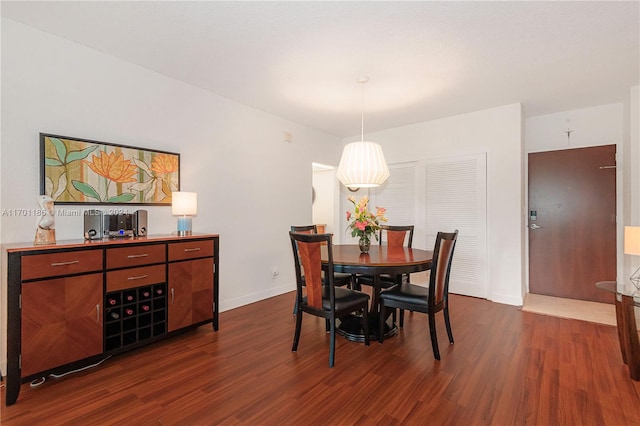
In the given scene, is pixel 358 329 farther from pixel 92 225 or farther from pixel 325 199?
pixel 325 199

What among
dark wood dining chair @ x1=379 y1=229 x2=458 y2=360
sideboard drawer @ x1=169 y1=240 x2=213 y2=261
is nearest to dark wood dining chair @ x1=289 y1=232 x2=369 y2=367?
dark wood dining chair @ x1=379 y1=229 x2=458 y2=360

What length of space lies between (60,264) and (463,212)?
175 inches

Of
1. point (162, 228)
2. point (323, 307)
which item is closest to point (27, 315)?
point (162, 228)

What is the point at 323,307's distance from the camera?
240cm

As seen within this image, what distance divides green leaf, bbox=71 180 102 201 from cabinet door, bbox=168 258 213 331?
870 mm

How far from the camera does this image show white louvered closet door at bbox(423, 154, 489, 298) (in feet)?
13.5

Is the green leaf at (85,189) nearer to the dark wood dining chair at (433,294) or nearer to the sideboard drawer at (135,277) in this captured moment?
the sideboard drawer at (135,277)

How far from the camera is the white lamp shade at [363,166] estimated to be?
3113 millimetres

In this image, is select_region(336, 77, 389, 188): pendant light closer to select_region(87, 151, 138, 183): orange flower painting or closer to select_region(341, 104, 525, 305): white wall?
select_region(341, 104, 525, 305): white wall

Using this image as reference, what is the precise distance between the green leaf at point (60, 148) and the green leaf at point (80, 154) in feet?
0.11

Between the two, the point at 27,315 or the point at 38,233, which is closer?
the point at 27,315

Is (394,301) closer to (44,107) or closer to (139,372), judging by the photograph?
(139,372)

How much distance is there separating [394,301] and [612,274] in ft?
11.2

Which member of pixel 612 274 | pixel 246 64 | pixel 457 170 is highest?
pixel 246 64
